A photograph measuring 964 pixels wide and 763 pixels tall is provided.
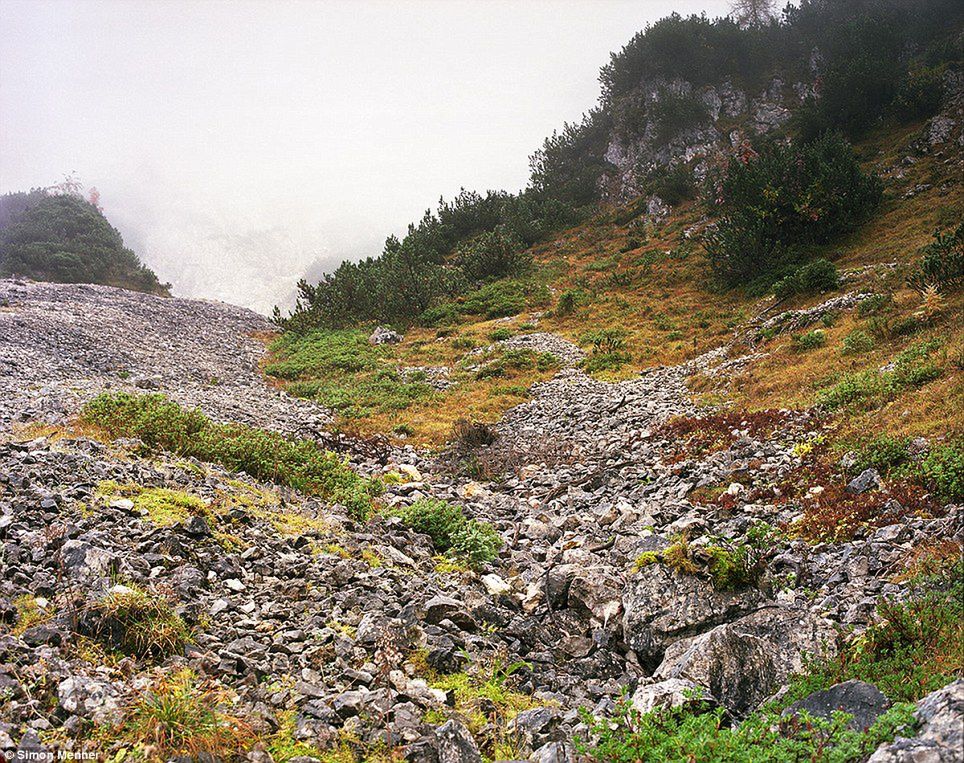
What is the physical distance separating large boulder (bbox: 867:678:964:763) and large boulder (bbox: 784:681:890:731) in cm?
35

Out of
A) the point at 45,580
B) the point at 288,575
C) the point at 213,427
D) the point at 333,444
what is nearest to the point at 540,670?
the point at 288,575

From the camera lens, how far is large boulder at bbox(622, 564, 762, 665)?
5.66m

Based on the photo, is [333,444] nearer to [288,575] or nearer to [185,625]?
[288,575]

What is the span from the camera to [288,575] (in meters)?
6.46

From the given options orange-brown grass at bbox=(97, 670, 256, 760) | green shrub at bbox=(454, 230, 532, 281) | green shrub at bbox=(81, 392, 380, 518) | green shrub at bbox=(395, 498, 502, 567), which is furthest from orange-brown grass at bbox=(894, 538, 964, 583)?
green shrub at bbox=(454, 230, 532, 281)

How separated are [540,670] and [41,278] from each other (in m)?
61.5

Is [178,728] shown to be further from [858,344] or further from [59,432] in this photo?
[858,344]

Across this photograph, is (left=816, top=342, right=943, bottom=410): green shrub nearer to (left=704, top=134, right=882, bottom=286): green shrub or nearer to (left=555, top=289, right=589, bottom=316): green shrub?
(left=704, top=134, right=882, bottom=286): green shrub

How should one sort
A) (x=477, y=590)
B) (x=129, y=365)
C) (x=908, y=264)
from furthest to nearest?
(x=129, y=365) < (x=908, y=264) < (x=477, y=590)

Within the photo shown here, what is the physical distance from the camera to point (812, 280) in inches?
850

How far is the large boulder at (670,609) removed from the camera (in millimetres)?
5656

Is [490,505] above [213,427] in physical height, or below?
below

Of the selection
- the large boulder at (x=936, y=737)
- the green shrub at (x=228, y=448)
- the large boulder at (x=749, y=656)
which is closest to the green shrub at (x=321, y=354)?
the green shrub at (x=228, y=448)

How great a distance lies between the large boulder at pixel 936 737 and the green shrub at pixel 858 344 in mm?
12183
